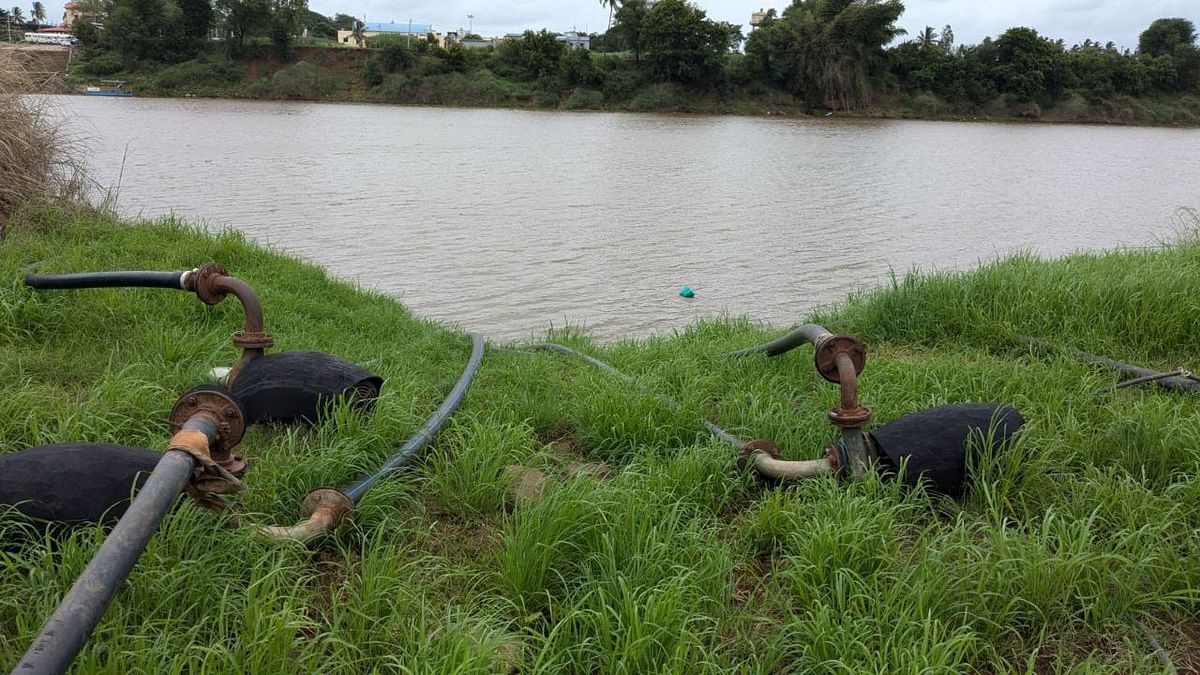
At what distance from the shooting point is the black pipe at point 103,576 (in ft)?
5.47

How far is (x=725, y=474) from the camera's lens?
3395mm

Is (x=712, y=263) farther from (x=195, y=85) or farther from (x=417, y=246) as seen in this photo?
(x=195, y=85)

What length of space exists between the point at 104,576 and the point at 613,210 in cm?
1407

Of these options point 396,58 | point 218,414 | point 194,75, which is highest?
point 396,58

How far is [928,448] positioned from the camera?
10.7 ft

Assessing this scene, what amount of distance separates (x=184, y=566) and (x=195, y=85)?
65941mm

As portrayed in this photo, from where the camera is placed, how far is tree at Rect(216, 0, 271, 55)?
218ft

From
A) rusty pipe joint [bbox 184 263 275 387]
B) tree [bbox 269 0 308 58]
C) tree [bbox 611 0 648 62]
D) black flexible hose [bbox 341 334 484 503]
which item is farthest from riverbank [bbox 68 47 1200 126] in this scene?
rusty pipe joint [bbox 184 263 275 387]

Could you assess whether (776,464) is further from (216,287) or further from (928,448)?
(216,287)

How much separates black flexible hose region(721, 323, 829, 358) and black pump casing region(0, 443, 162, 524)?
2.63 metres

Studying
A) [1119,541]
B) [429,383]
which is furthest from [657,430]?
[1119,541]

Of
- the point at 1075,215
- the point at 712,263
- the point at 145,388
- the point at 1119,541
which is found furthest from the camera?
the point at 1075,215

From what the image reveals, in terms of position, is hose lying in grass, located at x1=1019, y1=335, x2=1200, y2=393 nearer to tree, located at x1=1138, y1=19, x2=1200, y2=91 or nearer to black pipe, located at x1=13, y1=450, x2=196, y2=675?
black pipe, located at x1=13, y1=450, x2=196, y2=675

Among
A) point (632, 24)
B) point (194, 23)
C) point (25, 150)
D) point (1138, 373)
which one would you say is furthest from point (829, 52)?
point (1138, 373)
